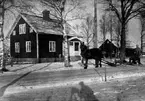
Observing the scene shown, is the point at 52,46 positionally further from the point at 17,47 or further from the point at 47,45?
the point at 17,47

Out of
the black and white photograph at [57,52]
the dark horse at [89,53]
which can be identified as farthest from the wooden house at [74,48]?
the dark horse at [89,53]

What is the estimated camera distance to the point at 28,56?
31781 millimetres

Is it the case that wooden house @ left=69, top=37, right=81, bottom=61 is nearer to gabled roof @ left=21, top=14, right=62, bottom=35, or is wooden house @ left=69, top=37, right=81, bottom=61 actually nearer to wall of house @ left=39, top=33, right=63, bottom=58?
wall of house @ left=39, top=33, right=63, bottom=58

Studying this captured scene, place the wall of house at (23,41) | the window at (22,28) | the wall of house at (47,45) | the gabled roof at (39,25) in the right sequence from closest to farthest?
the gabled roof at (39,25) < the wall of house at (47,45) < the wall of house at (23,41) < the window at (22,28)

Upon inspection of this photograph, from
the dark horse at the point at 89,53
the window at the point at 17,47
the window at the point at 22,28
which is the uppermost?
the window at the point at 22,28

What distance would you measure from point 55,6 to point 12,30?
1752 centimetres

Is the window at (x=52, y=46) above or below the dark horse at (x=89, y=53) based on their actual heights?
above

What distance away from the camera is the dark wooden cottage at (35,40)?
30453 millimetres

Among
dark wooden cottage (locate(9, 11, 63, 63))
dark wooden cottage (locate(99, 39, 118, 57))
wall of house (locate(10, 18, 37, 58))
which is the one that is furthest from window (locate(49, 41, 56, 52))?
dark wooden cottage (locate(99, 39, 118, 57))

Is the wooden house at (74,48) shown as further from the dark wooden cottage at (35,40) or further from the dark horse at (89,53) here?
the dark horse at (89,53)

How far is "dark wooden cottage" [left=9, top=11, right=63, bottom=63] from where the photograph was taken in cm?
3045

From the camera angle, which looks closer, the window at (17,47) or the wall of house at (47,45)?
the wall of house at (47,45)

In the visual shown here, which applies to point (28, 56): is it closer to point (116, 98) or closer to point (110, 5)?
point (110, 5)

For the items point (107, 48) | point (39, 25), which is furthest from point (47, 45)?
point (107, 48)
